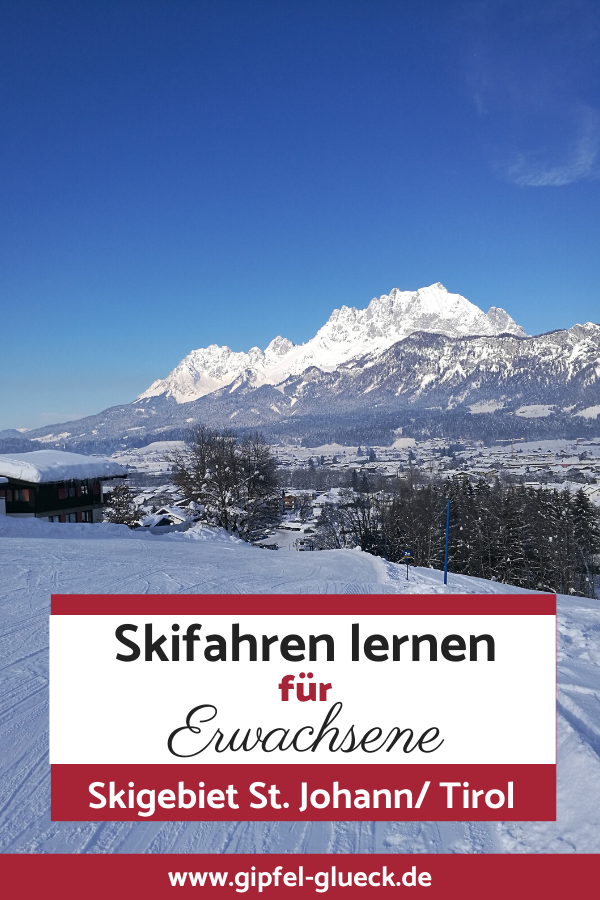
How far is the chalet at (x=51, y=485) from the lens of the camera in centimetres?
2678

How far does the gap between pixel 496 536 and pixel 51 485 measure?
27.3 meters

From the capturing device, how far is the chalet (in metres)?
26.8

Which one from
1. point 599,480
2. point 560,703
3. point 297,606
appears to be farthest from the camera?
point 599,480

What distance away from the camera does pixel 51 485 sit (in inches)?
1101

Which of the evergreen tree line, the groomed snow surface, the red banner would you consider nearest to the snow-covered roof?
the groomed snow surface

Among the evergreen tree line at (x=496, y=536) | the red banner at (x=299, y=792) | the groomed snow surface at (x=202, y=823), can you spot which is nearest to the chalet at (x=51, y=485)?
the groomed snow surface at (x=202, y=823)

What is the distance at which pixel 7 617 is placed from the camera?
23.8 feet

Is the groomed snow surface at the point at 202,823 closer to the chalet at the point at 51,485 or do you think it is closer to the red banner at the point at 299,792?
the red banner at the point at 299,792

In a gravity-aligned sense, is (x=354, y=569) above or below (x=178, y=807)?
below

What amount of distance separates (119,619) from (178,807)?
1193 millimetres

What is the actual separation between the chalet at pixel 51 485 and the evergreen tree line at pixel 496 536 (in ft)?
63.8

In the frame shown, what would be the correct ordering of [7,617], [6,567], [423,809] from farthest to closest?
[6,567] → [7,617] → [423,809]
